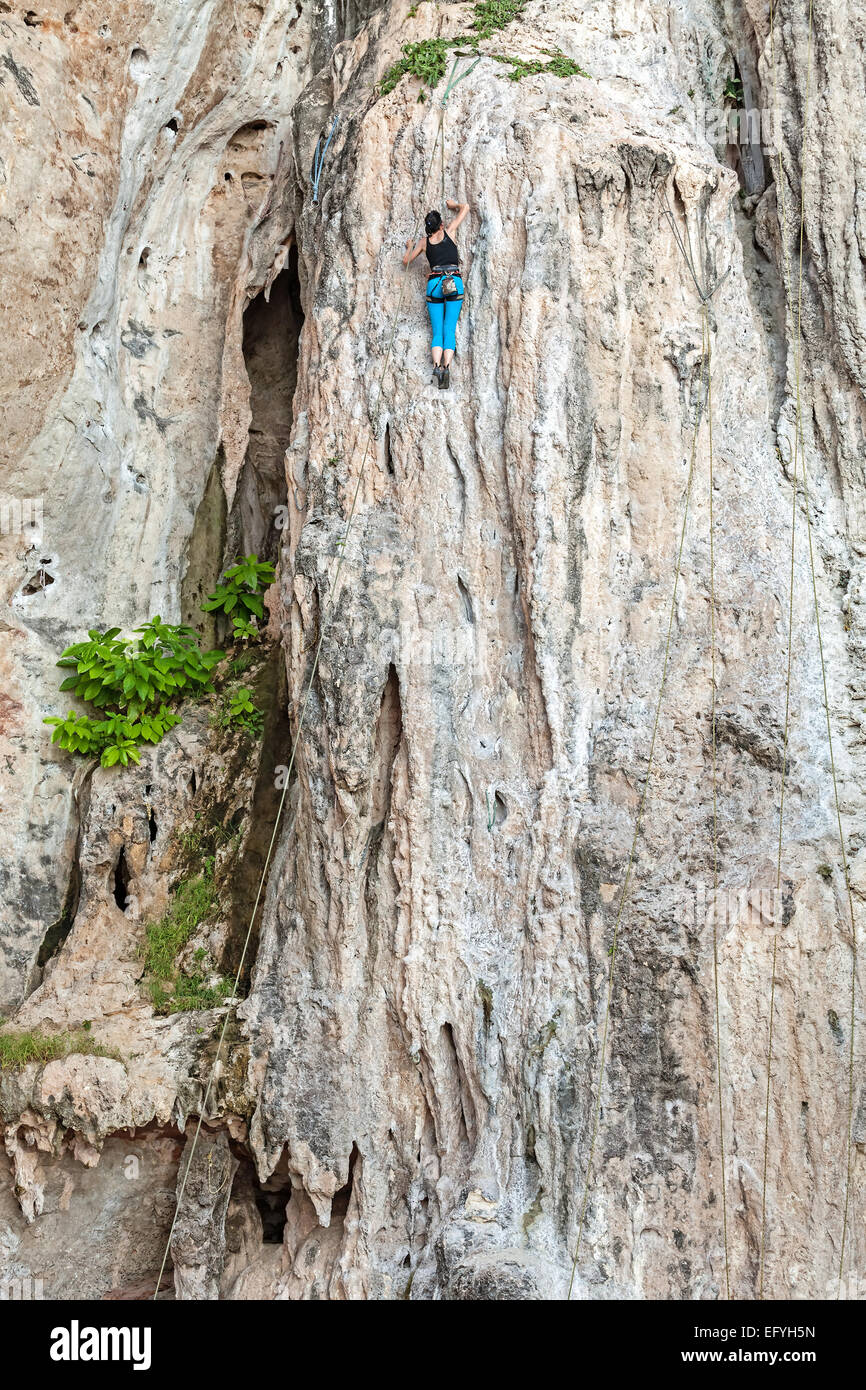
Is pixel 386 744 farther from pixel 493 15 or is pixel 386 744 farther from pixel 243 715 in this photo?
pixel 493 15

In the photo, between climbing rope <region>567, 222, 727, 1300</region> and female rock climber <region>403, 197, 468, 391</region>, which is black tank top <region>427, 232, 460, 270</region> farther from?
climbing rope <region>567, 222, 727, 1300</region>


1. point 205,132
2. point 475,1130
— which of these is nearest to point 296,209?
point 205,132

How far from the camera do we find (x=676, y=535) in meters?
8.73

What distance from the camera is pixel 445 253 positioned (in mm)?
8531

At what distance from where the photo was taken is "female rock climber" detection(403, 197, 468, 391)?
28.0 feet

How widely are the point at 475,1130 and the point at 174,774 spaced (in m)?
3.62

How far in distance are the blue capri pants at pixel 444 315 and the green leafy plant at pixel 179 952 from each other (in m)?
4.19

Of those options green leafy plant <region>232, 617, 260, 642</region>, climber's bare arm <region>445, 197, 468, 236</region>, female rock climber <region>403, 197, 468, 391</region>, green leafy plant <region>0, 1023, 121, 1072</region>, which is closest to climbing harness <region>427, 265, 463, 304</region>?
female rock climber <region>403, 197, 468, 391</region>

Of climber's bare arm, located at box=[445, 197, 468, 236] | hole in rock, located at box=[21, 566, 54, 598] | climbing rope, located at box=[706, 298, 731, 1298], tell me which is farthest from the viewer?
hole in rock, located at box=[21, 566, 54, 598]

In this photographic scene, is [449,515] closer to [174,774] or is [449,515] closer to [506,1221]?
[174,774]

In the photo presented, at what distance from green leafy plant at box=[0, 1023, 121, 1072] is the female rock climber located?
203 inches

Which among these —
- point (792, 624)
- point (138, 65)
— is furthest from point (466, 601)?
point (138, 65)

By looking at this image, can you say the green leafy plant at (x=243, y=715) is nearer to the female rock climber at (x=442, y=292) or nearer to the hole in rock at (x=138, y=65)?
the female rock climber at (x=442, y=292)

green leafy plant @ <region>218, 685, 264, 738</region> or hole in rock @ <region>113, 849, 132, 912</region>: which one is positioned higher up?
green leafy plant @ <region>218, 685, 264, 738</region>
